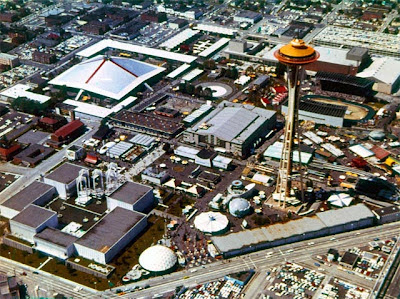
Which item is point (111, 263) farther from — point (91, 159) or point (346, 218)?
point (346, 218)

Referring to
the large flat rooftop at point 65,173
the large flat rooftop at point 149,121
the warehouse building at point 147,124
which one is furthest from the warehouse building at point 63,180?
the large flat rooftop at point 149,121

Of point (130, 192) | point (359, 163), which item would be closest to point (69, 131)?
point (130, 192)

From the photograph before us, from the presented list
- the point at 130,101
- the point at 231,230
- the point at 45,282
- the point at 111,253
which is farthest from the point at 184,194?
the point at 130,101

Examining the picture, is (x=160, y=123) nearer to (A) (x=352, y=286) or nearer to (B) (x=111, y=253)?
(B) (x=111, y=253)

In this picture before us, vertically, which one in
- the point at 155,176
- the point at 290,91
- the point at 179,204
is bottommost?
the point at 179,204

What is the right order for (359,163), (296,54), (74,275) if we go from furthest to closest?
(359,163)
(296,54)
(74,275)

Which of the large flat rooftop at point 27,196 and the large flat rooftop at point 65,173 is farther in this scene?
the large flat rooftop at point 65,173

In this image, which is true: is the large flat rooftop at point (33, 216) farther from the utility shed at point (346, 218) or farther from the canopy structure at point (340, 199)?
the canopy structure at point (340, 199)
